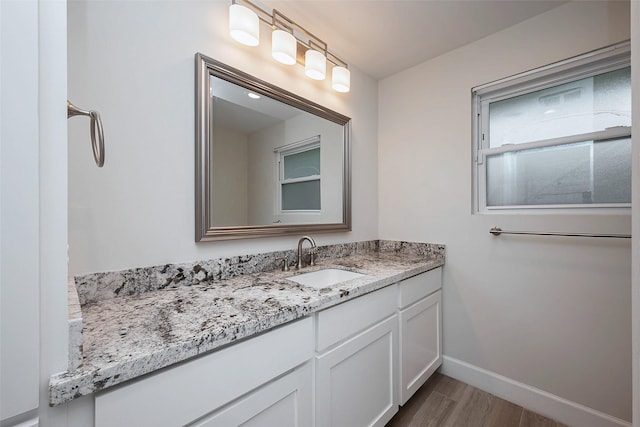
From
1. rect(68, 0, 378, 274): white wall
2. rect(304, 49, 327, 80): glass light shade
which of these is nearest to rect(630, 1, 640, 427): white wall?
rect(304, 49, 327, 80): glass light shade

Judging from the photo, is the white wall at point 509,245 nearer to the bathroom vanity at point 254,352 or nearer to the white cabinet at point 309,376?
the white cabinet at point 309,376

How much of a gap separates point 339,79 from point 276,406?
1817 millimetres

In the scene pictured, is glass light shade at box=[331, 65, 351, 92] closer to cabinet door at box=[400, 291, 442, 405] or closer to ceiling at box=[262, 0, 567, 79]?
ceiling at box=[262, 0, 567, 79]

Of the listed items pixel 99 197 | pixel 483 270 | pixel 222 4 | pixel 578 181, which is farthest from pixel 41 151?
pixel 578 181

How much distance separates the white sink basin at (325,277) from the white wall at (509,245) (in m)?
0.78

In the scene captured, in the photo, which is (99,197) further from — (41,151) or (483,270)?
(483,270)

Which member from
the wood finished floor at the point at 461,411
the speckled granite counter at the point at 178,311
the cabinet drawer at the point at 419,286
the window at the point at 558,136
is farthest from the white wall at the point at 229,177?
the window at the point at 558,136

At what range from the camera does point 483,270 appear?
5.74ft

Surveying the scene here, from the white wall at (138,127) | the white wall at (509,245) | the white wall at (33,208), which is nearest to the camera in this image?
the white wall at (33,208)

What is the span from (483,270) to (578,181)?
0.73 meters

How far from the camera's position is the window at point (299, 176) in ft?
5.26

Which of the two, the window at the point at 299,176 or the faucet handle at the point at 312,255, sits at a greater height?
the window at the point at 299,176

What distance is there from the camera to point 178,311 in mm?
852

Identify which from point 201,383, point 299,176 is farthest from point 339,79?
point 201,383
